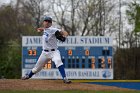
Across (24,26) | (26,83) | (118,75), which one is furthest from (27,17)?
(26,83)

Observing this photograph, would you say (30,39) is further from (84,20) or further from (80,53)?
(84,20)

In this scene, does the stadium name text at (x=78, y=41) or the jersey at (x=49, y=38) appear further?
the stadium name text at (x=78, y=41)

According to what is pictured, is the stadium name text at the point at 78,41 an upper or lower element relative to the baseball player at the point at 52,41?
upper

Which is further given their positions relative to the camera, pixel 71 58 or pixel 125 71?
pixel 125 71

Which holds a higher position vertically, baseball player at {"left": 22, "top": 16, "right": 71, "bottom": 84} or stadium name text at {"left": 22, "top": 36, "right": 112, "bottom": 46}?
stadium name text at {"left": 22, "top": 36, "right": 112, "bottom": 46}

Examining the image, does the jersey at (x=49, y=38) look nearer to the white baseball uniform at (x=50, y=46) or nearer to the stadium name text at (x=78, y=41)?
the white baseball uniform at (x=50, y=46)

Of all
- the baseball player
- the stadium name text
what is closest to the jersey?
the baseball player

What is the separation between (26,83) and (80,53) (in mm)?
13548

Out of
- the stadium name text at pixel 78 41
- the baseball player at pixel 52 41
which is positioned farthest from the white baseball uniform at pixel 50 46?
the stadium name text at pixel 78 41

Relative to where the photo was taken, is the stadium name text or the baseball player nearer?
the baseball player

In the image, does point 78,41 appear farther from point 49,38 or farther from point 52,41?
point 49,38

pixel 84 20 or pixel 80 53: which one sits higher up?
pixel 84 20

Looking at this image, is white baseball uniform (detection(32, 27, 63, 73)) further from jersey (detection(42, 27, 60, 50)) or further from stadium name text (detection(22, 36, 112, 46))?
stadium name text (detection(22, 36, 112, 46))

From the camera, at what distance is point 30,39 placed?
26141mm
